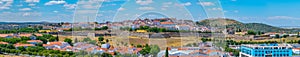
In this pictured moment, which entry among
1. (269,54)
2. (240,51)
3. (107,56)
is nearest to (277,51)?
(269,54)

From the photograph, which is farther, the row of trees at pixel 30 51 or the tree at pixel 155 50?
the row of trees at pixel 30 51

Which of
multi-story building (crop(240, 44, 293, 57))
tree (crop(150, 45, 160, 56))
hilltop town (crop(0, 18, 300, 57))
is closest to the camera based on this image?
hilltop town (crop(0, 18, 300, 57))

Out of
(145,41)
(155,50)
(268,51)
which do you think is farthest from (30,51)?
(268,51)

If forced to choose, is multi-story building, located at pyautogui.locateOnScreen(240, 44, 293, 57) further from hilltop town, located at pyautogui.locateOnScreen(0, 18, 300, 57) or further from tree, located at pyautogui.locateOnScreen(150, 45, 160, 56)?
tree, located at pyautogui.locateOnScreen(150, 45, 160, 56)

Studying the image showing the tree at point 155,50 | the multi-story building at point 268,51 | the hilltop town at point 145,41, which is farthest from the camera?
the multi-story building at point 268,51

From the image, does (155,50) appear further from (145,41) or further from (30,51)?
(30,51)

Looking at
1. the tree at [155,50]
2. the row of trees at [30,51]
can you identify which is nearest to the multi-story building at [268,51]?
the tree at [155,50]

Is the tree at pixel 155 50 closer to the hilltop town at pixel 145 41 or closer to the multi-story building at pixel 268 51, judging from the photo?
the hilltop town at pixel 145 41

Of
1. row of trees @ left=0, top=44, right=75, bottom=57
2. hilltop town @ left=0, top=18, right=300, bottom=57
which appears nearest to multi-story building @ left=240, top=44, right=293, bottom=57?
hilltop town @ left=0, top=18, right=300, bottom=57

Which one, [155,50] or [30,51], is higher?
[155,50]

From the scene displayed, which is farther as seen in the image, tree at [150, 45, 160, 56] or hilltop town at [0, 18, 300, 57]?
tree at [150, 45, 160, 56]

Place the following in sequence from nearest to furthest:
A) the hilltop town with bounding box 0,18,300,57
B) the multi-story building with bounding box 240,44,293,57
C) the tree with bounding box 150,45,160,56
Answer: the hilltop town with bounding box 0,18,300,57 → the tree with bounding box 150,45,160,56 → the multi-story building with bounding box 240,44,293,57

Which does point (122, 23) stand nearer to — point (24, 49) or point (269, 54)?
point (269, 54)

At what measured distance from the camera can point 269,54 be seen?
27.2ft
